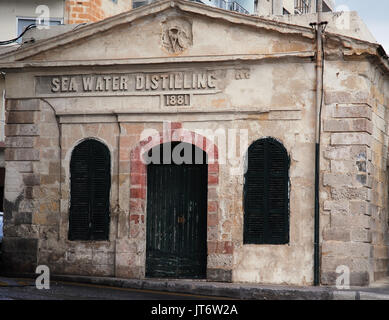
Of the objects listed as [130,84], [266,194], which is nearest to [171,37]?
[130,84]

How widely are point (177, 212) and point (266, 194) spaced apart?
1.98 meters

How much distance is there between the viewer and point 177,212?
18.2m

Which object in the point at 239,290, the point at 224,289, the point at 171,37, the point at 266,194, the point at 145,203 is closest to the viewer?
the point at 239,290

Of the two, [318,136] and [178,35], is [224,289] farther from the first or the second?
[178,35]

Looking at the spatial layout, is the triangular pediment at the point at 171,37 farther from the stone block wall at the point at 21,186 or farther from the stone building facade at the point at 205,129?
the stone block wall at the point at 21,186

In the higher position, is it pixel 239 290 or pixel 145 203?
pixel 145 203

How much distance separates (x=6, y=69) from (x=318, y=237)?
790cm

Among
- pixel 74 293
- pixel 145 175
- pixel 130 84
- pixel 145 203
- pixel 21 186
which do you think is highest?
pixel 130 84

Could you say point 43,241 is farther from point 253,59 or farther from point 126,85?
point 253,59

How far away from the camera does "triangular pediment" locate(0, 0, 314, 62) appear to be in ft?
58.2

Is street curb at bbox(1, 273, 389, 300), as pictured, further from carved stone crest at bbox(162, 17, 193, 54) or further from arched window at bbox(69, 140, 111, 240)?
carved stone crest at bbox(162, 17, 193, 54)

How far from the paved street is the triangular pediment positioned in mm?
4981

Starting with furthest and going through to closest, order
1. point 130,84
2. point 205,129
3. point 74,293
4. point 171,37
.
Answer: point 130,84, point 171,37, point 205,129, point 74,293
